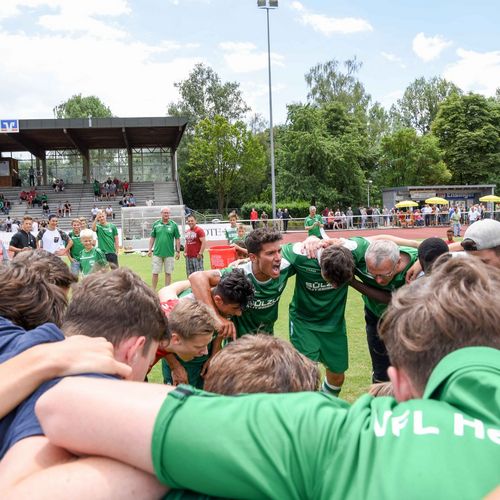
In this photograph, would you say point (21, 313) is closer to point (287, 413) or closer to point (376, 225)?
point (287, 413)

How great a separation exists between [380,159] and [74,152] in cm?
3186

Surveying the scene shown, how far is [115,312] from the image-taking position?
1.85 m

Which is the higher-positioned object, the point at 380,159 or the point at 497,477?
the point at 380,159

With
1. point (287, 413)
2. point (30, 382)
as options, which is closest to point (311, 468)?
point (287, 413)

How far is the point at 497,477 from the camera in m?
0.98

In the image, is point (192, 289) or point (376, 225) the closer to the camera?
point (192, 289)

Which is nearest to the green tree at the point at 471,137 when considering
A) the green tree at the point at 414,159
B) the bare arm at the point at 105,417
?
the green tree at the point at 414,159

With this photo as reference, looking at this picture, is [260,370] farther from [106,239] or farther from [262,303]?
[106,239]

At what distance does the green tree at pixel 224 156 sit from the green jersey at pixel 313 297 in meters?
47.1

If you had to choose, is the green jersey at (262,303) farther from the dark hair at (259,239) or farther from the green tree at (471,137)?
the green tree at (471,137)

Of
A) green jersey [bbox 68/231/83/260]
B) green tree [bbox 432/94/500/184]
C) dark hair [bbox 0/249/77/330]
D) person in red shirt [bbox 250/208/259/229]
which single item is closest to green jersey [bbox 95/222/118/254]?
green jersey [bbox 68/231/83/260]

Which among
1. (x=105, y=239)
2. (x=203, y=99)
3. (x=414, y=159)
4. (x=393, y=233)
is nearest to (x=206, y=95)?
Result: (x=203, y=99)

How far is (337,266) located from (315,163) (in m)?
46.1

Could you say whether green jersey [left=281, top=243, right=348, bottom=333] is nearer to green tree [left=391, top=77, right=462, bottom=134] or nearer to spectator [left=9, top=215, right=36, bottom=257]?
spectator [left=9, top=215, right=36, bottom=257]
